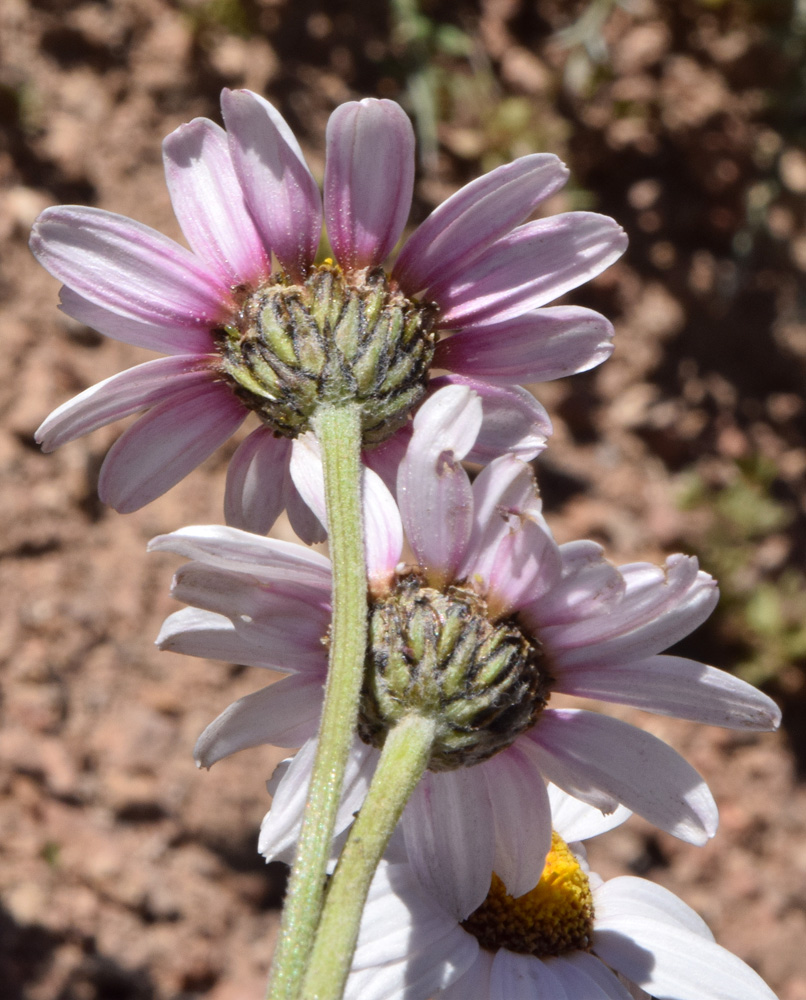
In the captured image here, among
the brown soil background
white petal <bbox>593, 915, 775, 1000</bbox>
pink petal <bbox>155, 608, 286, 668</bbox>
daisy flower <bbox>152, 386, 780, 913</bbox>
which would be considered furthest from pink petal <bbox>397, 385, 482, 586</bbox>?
the brown soil background

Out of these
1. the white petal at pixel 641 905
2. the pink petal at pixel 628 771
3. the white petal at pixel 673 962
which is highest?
the pink petal at pixel 628 771

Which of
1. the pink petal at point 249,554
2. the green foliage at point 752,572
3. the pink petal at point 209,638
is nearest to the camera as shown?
the pink petal at point 249,554

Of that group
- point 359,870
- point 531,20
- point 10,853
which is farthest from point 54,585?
point 531,20

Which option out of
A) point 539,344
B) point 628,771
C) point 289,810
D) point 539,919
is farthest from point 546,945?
point 539,344

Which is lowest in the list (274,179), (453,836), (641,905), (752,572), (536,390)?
(752,572)

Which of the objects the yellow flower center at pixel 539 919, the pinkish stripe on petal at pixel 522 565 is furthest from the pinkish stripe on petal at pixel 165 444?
the yellow flower center at pixel 539 919

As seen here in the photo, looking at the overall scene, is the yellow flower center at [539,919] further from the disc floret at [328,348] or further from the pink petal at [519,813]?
the disc floret at [328,348]

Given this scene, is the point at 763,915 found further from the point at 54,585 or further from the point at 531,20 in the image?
the point at 531,20

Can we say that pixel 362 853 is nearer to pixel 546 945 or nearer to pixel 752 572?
pixel 546 945
